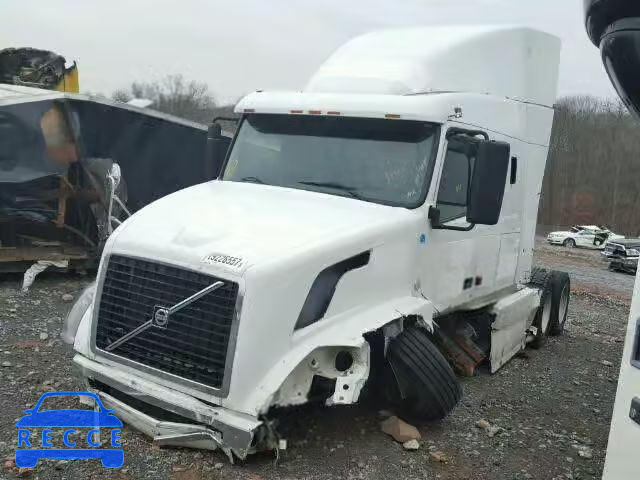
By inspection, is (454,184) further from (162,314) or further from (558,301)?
(558,301)

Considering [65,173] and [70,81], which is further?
[70,81]

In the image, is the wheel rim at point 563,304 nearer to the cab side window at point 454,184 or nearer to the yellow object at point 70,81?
the cab side window at point 454,184

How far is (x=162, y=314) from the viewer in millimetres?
4016

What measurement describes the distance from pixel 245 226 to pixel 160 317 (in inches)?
33.0

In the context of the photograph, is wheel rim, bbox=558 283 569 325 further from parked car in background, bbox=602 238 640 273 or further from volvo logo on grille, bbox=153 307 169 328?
parked car in background, bbox=602 238 640 273

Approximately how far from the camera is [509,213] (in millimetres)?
6871

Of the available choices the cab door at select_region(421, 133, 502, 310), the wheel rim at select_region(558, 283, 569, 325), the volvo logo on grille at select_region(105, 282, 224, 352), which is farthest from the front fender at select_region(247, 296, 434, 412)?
the wheel rim at select_region(558, 283, 569, 325)

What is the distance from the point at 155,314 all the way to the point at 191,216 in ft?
2.72

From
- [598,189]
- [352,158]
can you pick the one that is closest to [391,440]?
[352,158]

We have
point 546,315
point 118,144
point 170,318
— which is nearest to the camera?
point 170,318

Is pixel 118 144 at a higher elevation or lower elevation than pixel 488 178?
lower

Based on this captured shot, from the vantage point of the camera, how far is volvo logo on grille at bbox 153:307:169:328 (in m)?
4.00

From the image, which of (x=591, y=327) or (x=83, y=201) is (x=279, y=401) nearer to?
(x=83, y=201)

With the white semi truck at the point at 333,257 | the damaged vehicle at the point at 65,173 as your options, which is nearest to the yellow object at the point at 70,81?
the damaged vehicle at the point at 65,173
